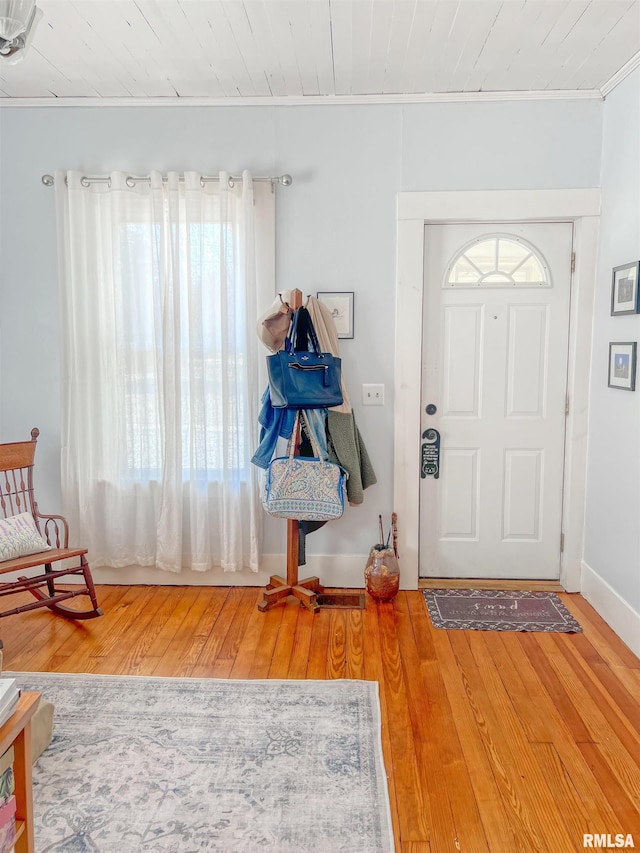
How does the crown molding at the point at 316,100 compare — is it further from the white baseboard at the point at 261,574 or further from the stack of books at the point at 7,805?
the stack of books at the point at 7,805

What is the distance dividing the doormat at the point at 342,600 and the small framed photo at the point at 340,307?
143 cm

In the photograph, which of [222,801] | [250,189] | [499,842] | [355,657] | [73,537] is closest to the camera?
[499,842]

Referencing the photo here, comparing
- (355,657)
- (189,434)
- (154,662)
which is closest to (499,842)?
(355,657)

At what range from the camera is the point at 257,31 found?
2.67 m

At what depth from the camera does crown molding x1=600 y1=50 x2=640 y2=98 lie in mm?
2914

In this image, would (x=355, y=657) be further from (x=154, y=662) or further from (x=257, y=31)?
(x=257, y=31)

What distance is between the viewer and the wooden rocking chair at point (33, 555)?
120 inches

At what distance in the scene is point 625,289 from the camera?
3029 mm

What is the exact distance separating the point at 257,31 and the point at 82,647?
277cm

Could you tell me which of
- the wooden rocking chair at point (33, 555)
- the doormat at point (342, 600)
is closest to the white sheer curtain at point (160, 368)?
the wooden rocking chair at point (33, 555)

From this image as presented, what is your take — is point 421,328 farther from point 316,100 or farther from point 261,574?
point 261,574

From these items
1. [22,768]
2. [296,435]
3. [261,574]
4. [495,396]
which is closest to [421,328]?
[495,396]

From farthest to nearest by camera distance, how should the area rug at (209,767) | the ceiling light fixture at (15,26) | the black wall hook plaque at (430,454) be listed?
1. the black wall hook plaque at (430,454)
2. the area rug at (209,767)
3. the ceiling light fixture at (15,26)

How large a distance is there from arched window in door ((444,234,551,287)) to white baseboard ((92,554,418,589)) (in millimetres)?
1650
